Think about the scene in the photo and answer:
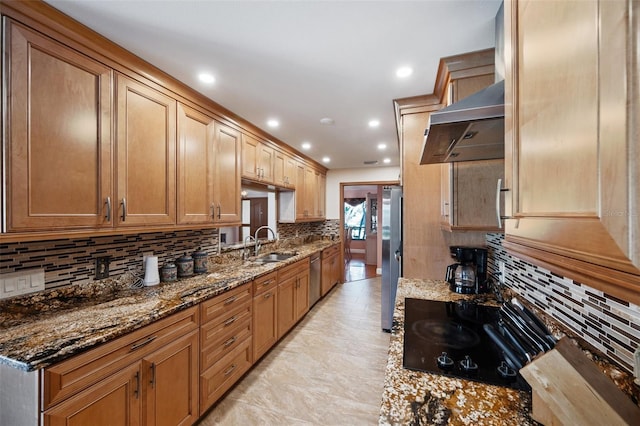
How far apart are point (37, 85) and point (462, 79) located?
2335 millimetres

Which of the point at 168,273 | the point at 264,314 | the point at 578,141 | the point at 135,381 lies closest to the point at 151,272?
the point at 168,273

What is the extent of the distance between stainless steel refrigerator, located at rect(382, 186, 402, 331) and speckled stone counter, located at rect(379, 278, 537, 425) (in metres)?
2.05

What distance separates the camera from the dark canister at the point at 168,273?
196 cm

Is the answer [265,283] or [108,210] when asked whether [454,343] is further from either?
[108,210]

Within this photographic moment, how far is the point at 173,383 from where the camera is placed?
150 cm

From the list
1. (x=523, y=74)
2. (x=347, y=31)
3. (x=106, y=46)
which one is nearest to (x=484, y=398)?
(x=523, y=74)

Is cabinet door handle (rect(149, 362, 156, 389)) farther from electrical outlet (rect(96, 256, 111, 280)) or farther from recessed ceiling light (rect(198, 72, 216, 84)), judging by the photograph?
recessed ceiling light (rect(198, 72, 216, 84))

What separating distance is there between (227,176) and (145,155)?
2.58 ft

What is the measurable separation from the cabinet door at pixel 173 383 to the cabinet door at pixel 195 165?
899 mm

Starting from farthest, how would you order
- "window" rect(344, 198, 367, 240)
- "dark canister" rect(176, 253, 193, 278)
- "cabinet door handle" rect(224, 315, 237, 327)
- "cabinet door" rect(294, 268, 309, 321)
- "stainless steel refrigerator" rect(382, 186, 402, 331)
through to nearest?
"window" rect(344, 198, 367, 240), "cabinet door" rect(294, 268, 309, 321), "stainless steel refrigerator" rect(382, 186, 402, 331), "dark canister" rect(176, 253, 193, 278), "cabinet door handle" rect(224, 315, 237, 327)

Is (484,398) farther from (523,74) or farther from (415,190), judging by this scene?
(415,190)

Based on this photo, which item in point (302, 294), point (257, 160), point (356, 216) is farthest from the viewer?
point (356, 216)

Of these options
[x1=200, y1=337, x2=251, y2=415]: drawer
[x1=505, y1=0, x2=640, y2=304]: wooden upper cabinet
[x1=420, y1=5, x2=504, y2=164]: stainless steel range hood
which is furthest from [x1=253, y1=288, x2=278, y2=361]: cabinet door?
[x1=505, y1=0, x2=640, y2=304]: wooden upper cabinet

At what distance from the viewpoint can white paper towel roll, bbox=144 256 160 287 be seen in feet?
6.11
